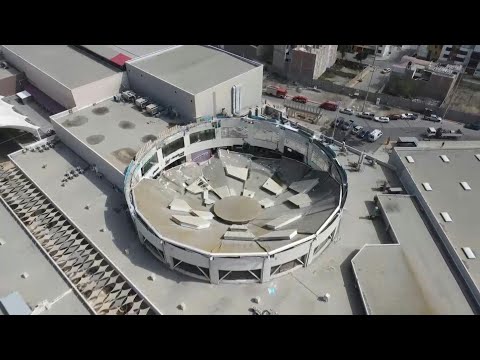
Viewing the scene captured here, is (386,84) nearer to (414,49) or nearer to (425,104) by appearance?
(425,104)

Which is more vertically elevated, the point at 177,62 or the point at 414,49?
the point at 177,62

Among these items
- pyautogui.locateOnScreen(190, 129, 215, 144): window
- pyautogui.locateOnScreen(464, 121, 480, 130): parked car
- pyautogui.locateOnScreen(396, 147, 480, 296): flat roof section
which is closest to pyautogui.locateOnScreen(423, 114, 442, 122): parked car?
pyautogui.locateOnScreen(464, 121, 480, 130): parked car

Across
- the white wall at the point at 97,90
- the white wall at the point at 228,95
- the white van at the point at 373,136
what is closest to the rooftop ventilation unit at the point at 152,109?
the white wall at the point at 228,95

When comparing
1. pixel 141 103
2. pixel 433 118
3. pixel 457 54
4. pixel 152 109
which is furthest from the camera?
pixel 457 54

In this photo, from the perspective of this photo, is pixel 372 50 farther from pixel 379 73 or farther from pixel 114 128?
pixel 114 128

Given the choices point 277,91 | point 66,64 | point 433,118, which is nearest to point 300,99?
point 277,91
